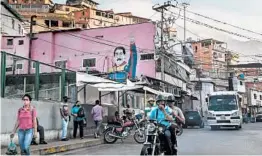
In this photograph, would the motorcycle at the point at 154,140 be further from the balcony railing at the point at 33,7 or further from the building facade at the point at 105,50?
the balcony railing at the point at 33,7

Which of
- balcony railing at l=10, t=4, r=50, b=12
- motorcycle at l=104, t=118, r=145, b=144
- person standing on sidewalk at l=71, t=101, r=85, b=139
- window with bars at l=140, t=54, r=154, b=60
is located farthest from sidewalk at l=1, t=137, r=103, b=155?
balcony railing at l=10, t=4, r=50, b=12

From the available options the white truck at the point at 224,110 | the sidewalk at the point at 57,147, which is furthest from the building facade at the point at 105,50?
the sidewalk at the point at 57,147

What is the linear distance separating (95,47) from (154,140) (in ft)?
104

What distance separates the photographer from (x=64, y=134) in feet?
49.7

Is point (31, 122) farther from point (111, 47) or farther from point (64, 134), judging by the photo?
point (111, 47)

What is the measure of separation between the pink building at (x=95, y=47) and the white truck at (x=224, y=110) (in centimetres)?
1035

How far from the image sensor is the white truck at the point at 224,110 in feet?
89.4

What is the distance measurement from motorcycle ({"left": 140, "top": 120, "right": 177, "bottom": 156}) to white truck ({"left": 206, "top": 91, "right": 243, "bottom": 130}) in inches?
788

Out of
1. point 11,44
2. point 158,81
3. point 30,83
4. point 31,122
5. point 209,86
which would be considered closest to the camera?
point 31,122

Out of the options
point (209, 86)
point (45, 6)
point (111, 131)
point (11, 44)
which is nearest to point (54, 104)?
point (111, 131)

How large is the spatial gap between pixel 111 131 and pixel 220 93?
14.4 m

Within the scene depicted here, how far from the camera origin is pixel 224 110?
27.5m

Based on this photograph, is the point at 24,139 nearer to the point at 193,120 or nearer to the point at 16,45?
the point at 193,120

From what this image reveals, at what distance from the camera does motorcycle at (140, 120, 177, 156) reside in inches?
305
